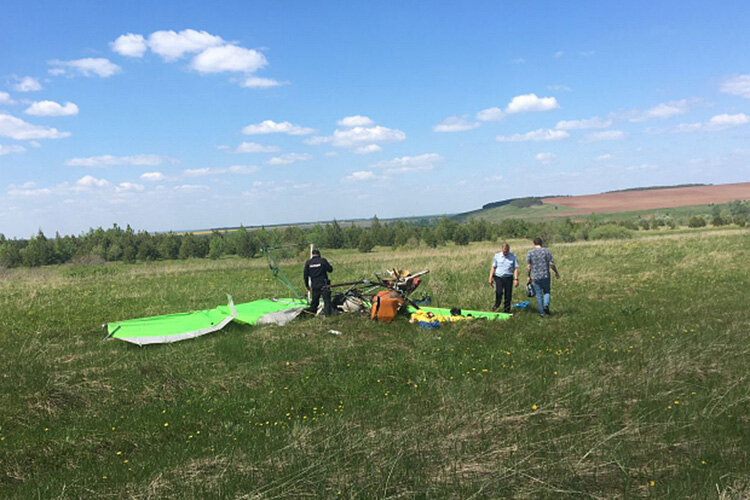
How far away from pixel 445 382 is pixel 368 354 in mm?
2188

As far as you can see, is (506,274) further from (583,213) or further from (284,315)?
(583,213)

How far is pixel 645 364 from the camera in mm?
7516

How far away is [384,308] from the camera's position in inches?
463

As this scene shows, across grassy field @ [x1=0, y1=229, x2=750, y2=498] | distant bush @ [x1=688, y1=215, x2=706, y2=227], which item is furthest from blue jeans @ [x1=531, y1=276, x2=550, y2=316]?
distant bush @ [x1=688, y1=215, x2=706, y2=227]

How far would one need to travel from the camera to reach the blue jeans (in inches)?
483

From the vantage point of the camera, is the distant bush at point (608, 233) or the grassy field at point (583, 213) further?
the grassy field at point (583, 213)

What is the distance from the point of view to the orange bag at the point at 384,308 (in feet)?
38.5

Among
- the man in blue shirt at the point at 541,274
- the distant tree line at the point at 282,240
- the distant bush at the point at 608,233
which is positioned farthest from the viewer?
the distant tree line at the point at 282,240

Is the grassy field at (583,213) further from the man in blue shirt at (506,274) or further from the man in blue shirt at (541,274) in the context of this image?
the man in blue shirt at (541,274)

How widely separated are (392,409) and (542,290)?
298 inches

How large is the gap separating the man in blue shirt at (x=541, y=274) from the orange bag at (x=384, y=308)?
12.1 feet

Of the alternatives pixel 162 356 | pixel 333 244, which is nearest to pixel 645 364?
pixel 162 356

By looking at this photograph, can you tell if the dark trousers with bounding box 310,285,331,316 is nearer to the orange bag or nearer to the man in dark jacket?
the man in dark jacket

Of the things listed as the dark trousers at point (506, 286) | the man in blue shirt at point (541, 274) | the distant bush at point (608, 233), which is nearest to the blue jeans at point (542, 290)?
the man in blue shirt at point (541, 274)
